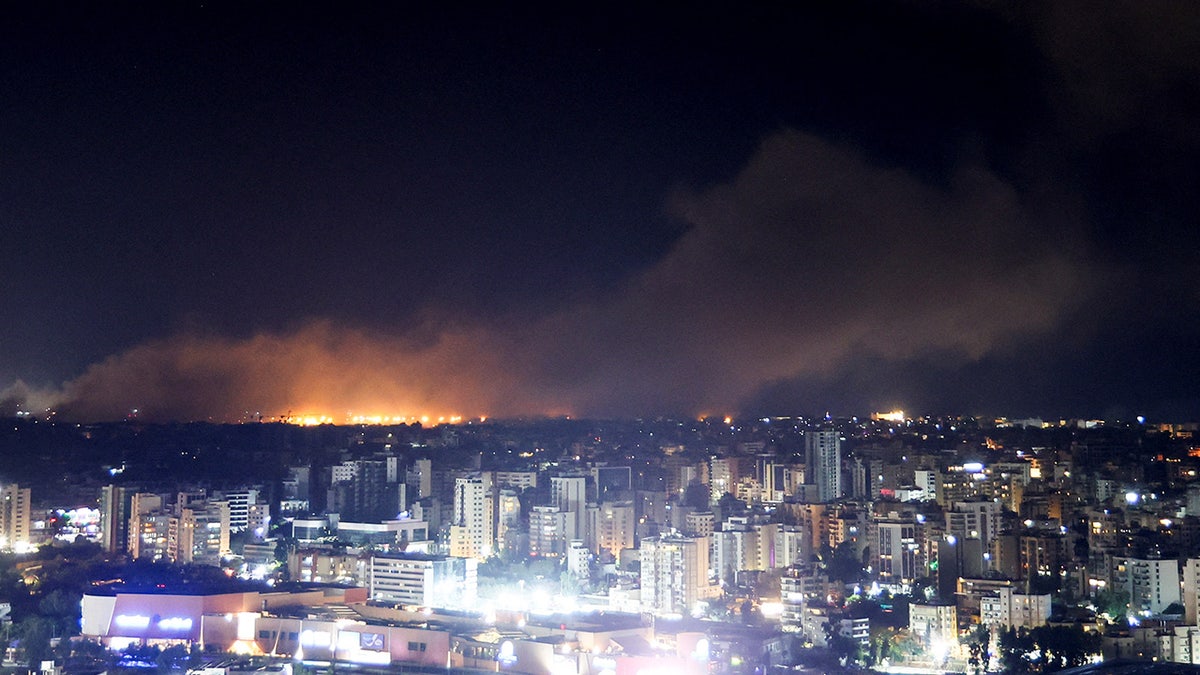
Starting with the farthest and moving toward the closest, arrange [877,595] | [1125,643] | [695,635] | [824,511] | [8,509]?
[8,509]
[824,511]
[877,595]
[1125,643]
[695,635]

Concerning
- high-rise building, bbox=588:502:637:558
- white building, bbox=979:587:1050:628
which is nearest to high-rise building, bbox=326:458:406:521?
high-rise building, bbox=588:502:637:558

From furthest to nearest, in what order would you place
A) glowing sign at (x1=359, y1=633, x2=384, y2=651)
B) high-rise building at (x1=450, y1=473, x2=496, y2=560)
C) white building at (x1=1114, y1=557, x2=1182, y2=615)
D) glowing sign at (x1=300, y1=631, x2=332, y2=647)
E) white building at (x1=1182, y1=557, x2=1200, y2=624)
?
1. high-rise building at (x1=450, y1=473, x2=496, y2=560)
2. white building at (x1=1114, y1=557, x2=1182, y2=615)
3. white building at (x1=1182, y1=557, x2=1200, y2=624)
4. glowing sign at (x1=300, y1=631, x2=332, y2=647)
5. glowing sign at (x1=359, y1=633, x2=384, y2=651)

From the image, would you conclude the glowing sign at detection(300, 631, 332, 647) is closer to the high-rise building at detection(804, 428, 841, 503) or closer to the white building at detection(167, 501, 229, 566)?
the white building at detection(167, 501, 229, 566)

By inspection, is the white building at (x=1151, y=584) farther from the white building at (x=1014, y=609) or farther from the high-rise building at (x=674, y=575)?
the high-rise building at (x=674, y=575)

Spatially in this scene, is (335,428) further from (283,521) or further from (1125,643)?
(1125,643)

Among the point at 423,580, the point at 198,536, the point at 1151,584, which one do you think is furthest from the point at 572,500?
the point at 1151,584

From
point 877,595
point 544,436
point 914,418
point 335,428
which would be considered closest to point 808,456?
point 914,418

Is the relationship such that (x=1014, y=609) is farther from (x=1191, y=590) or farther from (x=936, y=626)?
(x=1191, y=590)

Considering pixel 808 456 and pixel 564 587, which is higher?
pixel 808 456
